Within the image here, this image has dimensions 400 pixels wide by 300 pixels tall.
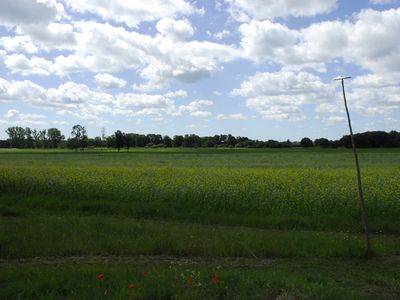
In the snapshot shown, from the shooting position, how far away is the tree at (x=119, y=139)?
4828 inches

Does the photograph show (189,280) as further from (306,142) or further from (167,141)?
(167,141)

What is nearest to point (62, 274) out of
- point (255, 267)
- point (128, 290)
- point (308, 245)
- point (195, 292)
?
point (128, 290)

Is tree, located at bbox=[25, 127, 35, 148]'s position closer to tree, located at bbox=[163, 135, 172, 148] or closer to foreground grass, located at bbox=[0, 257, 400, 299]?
tree, located at bbox=[163, 135, 172, 148]

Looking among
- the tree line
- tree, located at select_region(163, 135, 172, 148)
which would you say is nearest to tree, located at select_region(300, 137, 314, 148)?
the tree line

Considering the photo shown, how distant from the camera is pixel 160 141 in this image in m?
170

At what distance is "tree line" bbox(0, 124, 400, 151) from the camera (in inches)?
4409

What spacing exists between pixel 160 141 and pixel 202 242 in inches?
6353

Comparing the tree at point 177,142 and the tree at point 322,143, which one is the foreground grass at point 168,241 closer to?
the tree at point 322,143

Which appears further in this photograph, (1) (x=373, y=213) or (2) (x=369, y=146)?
Result: (2) (x=369, y=146)

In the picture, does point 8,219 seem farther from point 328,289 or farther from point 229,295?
point 328,289

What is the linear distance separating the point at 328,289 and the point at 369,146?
11514cm

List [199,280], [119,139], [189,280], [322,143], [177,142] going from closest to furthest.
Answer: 1. [189,280]
2. [199,280]
3. [119,139]
4. [322,143]
5. [177,142]

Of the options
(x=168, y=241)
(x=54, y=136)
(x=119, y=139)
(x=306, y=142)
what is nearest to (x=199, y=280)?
(x=168, y=241)

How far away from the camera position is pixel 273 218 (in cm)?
1373
